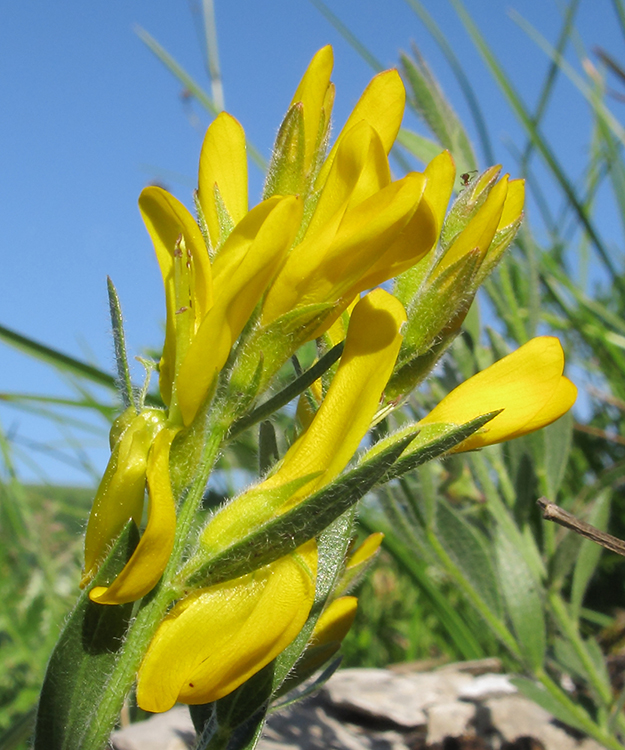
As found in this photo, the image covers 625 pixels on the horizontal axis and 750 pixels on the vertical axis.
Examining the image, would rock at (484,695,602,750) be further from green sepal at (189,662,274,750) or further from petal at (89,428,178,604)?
Answer: petal at (89,428,178,604)

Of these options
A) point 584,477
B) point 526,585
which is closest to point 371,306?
point 526,585

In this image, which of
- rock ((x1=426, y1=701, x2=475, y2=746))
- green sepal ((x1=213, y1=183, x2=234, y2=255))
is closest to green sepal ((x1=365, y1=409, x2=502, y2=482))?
green sepal ((x1=213, y1=183, x2=234, y2=255))

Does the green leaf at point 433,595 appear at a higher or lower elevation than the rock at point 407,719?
higher

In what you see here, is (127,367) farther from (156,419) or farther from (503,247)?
(503,247)

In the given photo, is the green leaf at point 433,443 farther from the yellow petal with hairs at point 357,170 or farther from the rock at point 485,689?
the rock at point 485,689

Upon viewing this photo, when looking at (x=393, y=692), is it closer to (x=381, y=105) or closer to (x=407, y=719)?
(x=407, y=719)

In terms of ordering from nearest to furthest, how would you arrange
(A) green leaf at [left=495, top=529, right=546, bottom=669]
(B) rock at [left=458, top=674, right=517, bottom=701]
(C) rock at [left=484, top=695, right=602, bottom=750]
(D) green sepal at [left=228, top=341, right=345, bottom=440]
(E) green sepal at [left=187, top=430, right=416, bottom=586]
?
(E) green sepal at [left=187, top=430, right=416, bottom=586] → (D) green sepal at [left=228, top=341, right=345, bottom=440] → (A) green leaf at [left=495, top=529, right=546, bottom=669] → (C) rock at [left=484, top=695, right=602, bottom=750] → (B) rock at [left=458, top=674, right=517, bottom=701]

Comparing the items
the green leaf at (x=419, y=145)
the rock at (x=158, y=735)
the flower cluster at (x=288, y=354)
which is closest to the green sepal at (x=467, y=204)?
the flower cluster at (x=288, y=354)
